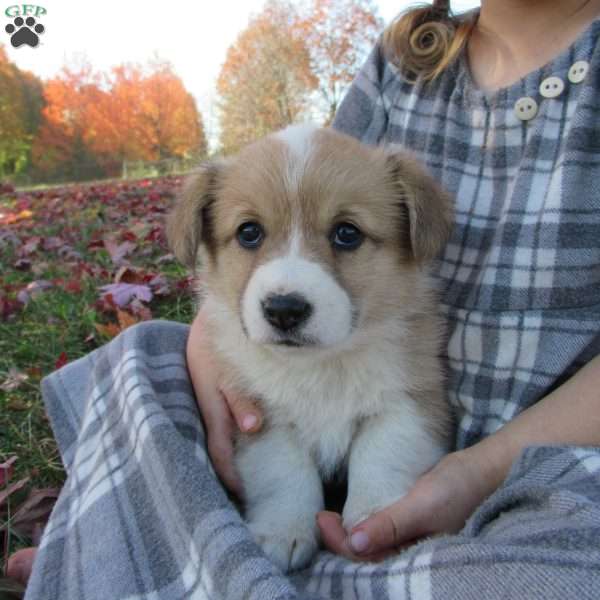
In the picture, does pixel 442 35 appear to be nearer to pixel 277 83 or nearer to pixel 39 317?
Result: pixel 39 317

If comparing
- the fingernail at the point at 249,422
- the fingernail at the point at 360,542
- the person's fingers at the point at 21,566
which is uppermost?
the fingernail at the point at 249,422

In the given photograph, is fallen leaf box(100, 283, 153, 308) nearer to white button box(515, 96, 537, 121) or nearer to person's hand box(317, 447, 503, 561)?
person's hand box(317, 447, 503, 561)

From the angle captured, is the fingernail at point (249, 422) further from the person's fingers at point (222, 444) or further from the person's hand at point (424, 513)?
the person's hand at point (424, 513)

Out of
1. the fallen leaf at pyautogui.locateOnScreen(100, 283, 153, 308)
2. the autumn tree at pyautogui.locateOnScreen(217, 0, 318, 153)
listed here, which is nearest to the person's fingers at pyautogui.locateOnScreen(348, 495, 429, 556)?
the fallen leaf at pyautogui.locateOnScreen(100, 283, 153, 308)

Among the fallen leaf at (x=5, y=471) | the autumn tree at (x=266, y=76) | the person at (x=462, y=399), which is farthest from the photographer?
the autumn tree at (x=266, y=76)

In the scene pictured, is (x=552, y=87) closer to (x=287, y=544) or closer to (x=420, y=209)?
(x=420, y=209)

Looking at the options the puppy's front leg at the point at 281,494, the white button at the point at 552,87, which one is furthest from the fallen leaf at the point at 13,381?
the white button at the point at 552,87

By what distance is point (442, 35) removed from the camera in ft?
8.36

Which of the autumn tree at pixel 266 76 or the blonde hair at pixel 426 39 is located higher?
the autumn tree at pixel 266 76

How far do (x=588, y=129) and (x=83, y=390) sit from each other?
2.08 meters

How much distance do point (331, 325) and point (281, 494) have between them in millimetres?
582

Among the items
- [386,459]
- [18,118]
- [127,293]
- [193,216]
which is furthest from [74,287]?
[18,118]

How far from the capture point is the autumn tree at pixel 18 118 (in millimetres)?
25750

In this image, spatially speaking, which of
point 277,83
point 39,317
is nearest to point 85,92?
point 277,83
